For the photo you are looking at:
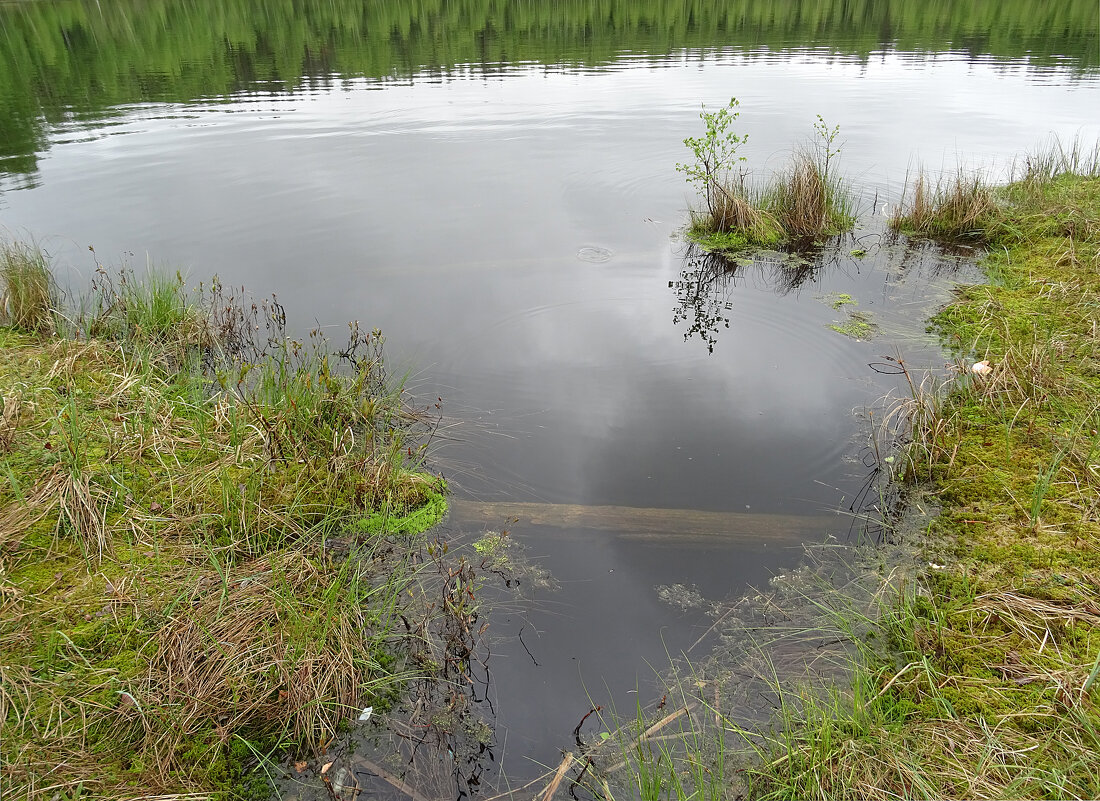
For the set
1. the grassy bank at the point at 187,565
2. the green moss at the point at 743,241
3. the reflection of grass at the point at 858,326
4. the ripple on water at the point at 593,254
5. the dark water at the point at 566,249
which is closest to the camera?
the grassy bank at the point at 187,565

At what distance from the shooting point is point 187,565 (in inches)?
154

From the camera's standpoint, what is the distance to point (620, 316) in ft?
25.7

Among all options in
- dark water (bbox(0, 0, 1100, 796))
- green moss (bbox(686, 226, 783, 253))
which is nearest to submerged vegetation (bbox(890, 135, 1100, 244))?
dark water (bbox(0, 0, 1100, 796))

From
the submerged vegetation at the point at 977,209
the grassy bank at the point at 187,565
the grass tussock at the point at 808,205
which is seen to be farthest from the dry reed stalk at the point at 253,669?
the submerged vegetation at the point at 977,209

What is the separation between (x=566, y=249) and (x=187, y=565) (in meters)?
7.31

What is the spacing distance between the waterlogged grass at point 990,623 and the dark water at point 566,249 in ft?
2.36

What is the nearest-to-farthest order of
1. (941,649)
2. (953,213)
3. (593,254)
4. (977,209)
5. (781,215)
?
(941,649)
(977,209)
(953,213)
(593,254)
(781,215)

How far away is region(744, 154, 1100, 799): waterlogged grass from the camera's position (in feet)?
9.04

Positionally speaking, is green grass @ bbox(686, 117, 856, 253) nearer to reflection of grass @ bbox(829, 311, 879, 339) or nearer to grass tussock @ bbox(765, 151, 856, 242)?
grass tussock @ bbox(765, 151, 856, 242)

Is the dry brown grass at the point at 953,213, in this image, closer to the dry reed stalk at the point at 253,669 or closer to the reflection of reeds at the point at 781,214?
the reflection of reeds at the point at 781,214

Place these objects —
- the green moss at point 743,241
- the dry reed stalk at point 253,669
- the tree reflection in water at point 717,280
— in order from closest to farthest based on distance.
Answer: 1. the dry reed stalk at point 253,669
2. the tree reflection in water at point 717,280
3. the green moss at point 743,241

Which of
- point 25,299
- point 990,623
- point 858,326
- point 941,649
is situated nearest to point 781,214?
point 858,326

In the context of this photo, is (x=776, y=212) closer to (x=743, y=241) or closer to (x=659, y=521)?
(x=743, y=241)

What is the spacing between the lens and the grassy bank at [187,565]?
9.86ft
